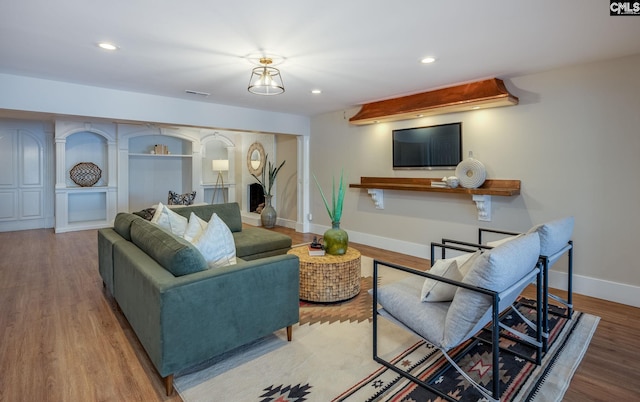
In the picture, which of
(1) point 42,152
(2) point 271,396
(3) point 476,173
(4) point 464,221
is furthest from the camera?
(1) point 42,152

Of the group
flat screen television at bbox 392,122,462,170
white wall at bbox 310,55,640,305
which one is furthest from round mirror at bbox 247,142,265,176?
white wall at bbox 310,55,640,305

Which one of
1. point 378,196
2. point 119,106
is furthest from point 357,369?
point 119,106

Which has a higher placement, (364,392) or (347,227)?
(347,227)

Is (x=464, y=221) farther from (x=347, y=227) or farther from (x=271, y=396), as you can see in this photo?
(x=271, y=396)

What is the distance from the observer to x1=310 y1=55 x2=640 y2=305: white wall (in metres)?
3.07

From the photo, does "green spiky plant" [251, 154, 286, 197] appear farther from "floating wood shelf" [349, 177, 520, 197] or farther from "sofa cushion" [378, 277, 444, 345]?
"sofa cushion" [378, 277, 444, 345]

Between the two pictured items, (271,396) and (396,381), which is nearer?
(271,396)

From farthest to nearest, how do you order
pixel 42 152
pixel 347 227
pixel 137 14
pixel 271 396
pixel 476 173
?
pixel 42 152 → pixel 347 227 → pixel 476 173 → pixel 137 14 → pixel 271 396

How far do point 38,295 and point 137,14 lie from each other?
2.90m

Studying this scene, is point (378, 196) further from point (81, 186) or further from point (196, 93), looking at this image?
point (81, 186)

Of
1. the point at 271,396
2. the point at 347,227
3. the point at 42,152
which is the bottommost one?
the point at 271,396

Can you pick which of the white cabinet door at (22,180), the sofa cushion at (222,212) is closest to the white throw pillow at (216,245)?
the sofa cushion at (222,212)

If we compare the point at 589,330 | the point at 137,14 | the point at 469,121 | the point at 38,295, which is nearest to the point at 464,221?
the point at 469,121

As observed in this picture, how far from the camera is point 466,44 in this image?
2.70 m
